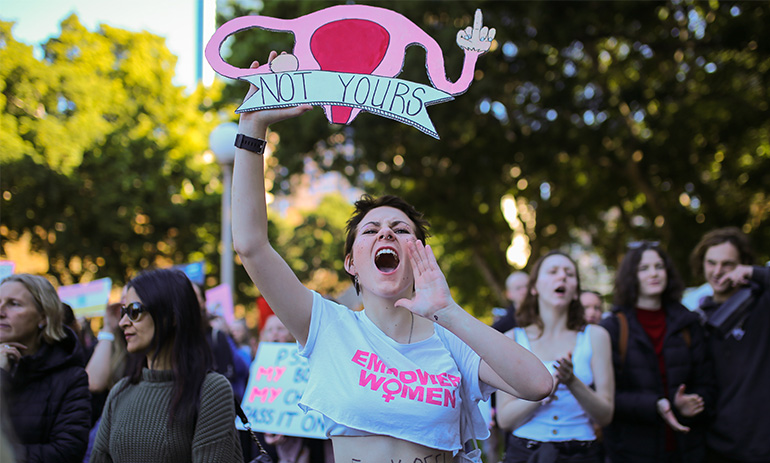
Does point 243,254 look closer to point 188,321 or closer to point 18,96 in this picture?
point 188,321

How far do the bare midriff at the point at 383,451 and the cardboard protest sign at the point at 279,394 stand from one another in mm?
2326

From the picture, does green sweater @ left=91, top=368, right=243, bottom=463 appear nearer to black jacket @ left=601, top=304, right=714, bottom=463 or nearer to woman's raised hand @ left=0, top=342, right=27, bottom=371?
woman's raised hand @ left=0, top=342, right=27, bottom=371

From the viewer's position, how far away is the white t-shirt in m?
2.35

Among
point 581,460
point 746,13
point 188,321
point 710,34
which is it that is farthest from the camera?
point 710,34

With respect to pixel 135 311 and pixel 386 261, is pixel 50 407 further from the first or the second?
pixel 386 261

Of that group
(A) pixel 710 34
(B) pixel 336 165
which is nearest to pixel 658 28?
(A) pixel 710 34

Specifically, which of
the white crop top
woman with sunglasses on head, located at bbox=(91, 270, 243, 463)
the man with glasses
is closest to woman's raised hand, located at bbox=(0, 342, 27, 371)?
woman with sunglasses on head, located at bbox=(91, 270, 243, 463)

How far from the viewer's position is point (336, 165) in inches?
589

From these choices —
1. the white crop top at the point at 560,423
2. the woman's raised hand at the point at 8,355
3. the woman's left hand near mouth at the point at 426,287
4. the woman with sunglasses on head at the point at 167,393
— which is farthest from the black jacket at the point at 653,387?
the woman's raised hand at the point at 8,355

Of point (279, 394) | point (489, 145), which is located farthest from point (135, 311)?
point (489, 145)

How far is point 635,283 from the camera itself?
450 centimetres

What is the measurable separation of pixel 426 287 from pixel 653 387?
2.49 meters

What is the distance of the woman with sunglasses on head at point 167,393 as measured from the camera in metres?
2.79

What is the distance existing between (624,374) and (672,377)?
10.7 inches
